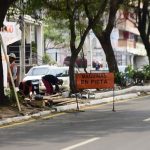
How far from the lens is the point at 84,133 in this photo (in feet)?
43.2

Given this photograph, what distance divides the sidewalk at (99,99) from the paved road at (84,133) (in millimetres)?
652

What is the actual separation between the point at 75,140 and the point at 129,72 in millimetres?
20415

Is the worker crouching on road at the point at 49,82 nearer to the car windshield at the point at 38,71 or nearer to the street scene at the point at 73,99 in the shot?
the street scene at the point at 73,99

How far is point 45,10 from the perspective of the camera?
2544 centimetres

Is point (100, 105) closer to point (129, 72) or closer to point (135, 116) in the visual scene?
point (135, 116)

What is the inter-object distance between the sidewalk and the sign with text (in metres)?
0.81

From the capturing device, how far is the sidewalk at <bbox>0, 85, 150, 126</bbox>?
16212 millimetres

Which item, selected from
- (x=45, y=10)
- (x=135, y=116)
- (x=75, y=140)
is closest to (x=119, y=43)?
(x=45, y=10)

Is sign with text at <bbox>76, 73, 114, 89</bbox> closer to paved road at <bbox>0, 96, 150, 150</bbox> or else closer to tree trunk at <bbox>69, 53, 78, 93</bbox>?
paved road at <bbox>0, 96, 150, 150</bbox>

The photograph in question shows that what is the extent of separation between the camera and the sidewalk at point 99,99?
16212mm

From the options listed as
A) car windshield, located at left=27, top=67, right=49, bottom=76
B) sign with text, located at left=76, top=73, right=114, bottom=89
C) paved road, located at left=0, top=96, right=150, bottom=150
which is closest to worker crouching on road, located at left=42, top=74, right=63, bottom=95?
sign with text, located at left=76, top=73, right=114, bottom=89

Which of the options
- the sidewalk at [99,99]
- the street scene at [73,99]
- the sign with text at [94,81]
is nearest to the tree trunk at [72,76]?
the street scene at [73,99]

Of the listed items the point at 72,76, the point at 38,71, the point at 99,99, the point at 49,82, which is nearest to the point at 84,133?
the point at 99,99

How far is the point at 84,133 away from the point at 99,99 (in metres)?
10.0
